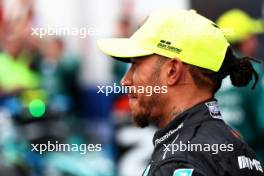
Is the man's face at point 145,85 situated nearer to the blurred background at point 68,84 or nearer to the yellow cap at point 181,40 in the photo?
the yellow cap at point 181,40

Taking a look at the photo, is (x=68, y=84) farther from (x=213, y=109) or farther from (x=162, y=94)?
(x=213, y=109)

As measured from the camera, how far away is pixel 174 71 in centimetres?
313

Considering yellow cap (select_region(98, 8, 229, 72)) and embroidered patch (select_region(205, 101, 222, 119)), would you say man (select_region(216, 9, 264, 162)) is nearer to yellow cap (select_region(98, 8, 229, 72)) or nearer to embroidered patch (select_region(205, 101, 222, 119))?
yellow cap (select_region(98, 8, 229, 72))

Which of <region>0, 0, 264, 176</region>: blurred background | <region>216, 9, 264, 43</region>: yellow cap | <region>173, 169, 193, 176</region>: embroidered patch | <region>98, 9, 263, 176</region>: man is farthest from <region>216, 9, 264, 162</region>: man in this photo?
<region>173, 169, 193, 176</region>: embroidered patch

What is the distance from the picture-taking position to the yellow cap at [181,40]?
124 inches

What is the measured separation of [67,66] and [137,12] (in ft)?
2.56

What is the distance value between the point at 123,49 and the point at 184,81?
32 centimetres

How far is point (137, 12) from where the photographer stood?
718 cm

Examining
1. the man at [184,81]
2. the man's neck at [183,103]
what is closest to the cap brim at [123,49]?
the man at [184,81]

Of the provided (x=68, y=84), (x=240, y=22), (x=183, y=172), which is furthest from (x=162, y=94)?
(x=240, y=22)

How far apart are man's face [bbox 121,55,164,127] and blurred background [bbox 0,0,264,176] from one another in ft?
11.9

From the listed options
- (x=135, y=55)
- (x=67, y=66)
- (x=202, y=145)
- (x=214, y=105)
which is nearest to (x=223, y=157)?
(x=202, y=145)

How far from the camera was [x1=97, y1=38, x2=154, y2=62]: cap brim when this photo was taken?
3229 millimetres

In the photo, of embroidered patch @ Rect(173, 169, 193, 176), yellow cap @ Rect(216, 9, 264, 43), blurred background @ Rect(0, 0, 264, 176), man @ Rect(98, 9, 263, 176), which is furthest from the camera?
yellow cap @ Rect(216, 9, 264, 43)
